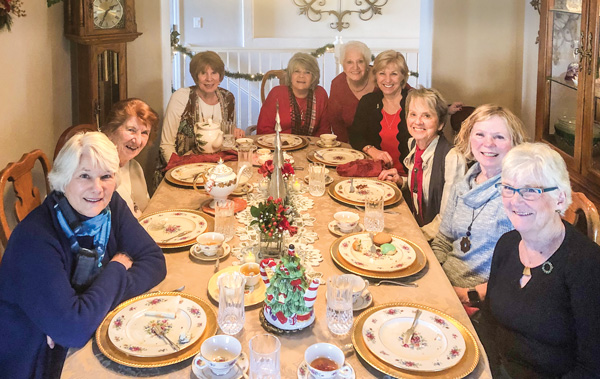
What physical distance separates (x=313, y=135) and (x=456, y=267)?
6.01 ft

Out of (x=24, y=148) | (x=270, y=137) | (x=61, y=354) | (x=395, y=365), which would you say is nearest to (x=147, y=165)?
(x=270, y=137)

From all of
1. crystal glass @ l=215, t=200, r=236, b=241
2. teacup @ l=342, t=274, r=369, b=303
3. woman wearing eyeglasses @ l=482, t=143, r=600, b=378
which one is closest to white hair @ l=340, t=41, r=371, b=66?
crystal glass @ l=215, t=200, r=236, b=241

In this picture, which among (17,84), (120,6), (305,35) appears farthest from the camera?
(305,35)

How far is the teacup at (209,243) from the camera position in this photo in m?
1.77

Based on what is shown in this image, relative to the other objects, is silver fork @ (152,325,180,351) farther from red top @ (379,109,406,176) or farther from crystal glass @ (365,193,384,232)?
red top @ (379,109,406,176)

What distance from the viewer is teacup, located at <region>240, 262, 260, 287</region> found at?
1583mm

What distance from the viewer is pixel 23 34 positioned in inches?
98.7

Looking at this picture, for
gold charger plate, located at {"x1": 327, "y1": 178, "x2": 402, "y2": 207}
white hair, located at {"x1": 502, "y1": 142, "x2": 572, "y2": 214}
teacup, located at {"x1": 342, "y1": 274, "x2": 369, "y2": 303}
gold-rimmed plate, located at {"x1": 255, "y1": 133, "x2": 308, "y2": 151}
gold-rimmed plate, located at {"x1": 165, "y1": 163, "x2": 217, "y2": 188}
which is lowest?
teacup, located at {"x1": 342, "y1": 274, "x2": 369, "y2": 303}

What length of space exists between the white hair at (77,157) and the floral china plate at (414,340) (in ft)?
2.59

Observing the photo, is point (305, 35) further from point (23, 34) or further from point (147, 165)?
point (23, 34)

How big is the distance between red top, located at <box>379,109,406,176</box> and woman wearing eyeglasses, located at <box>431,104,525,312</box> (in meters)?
1.10

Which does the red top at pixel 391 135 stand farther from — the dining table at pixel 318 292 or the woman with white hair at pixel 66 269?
the woman with white hair at pixel 66 269

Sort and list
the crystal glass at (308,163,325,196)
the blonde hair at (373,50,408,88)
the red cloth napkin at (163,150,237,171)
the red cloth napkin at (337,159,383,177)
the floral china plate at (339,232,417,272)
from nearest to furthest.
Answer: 1. the floral china plate at (339,232,417,272)
2. the crystal glass at (308,163,325,196)
3. the red cloth napkin at (337,159,383,177)
4. the red cloth napkin at (163,150,237,171)
5. the blonde hair at (373,50,408,88)

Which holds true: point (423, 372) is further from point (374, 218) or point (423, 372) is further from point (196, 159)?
point (196, 159)
